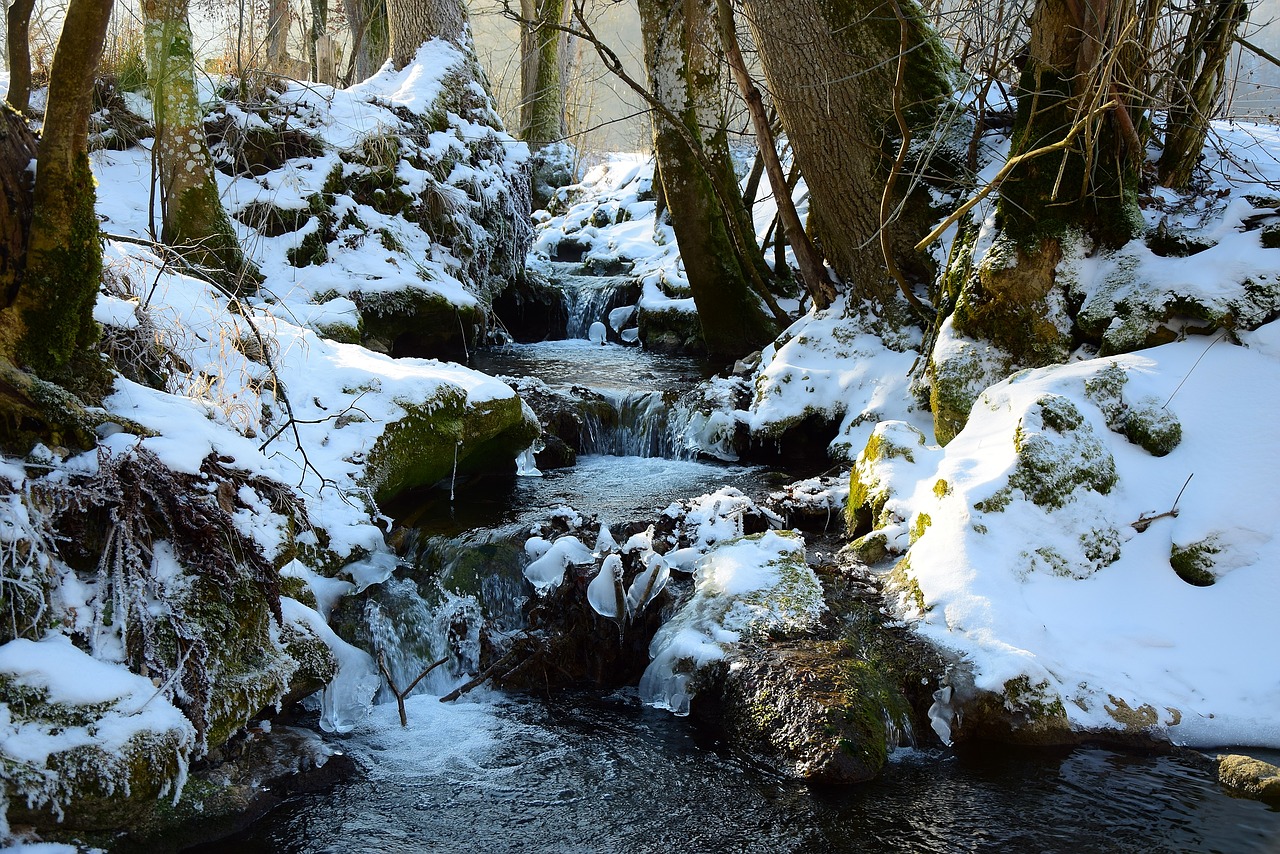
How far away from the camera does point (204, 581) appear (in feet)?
10.8

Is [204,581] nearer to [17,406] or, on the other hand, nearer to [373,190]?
[17,406]

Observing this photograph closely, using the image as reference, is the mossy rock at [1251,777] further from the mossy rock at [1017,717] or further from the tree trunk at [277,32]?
the tree trunk at [277,32]

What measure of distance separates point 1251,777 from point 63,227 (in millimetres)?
4715

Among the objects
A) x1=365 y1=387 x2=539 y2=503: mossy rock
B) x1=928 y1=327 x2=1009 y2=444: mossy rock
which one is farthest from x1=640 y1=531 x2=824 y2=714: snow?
x1=365 y1=387 x2=539 y2=503: mossy rock

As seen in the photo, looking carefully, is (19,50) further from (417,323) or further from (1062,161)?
(1062,161)

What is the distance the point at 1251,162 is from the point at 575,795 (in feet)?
18.6

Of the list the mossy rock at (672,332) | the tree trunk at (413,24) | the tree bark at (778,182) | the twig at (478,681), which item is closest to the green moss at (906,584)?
the twig at (478,681)

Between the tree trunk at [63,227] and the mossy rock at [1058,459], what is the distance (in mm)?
4118

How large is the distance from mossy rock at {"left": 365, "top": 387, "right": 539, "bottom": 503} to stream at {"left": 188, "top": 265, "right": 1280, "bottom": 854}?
1.07 metres

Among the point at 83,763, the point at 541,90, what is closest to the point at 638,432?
the point at 83,763

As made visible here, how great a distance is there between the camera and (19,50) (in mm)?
3877

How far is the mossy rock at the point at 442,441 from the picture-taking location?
541 centimetres

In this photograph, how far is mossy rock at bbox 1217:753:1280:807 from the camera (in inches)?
128

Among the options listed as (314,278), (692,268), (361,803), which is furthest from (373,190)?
(361,803)
